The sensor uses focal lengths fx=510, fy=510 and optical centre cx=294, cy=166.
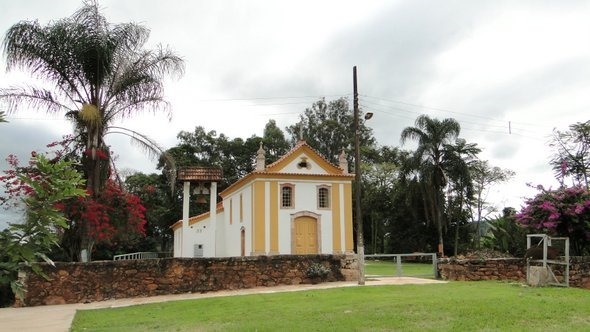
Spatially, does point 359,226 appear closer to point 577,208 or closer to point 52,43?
point 577,208

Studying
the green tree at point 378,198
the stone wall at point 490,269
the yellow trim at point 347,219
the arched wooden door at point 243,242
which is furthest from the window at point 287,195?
the green tree at point 378,198

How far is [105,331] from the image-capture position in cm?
883

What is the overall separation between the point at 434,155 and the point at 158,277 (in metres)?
25.3

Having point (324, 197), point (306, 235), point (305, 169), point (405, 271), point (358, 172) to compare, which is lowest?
point (405, 271)

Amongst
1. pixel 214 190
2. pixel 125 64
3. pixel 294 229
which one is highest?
pixel 125 64

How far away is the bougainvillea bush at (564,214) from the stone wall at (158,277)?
7.07 metres

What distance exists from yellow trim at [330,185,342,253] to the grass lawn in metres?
13.2

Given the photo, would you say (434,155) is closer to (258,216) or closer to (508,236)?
(508,236)

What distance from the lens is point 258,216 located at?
84.1 ft

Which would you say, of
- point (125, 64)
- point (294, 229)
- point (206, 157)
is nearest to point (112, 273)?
point (125, 64)

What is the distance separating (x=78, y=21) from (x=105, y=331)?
1127 cm

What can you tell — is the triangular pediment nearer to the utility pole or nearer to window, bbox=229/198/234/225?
window, bbox=229/198/234/225

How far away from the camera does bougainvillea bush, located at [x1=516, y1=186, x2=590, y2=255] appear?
53.8 ft

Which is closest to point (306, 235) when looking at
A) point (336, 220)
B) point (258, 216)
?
point (336, 220)
